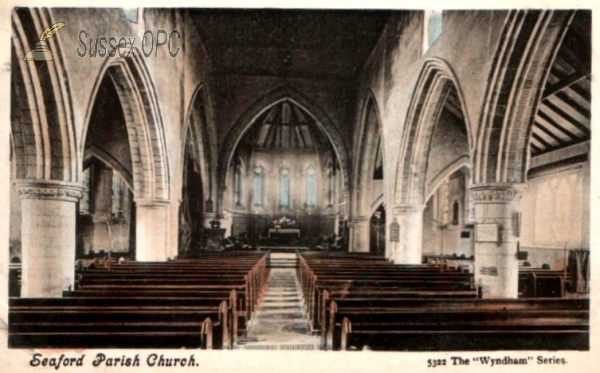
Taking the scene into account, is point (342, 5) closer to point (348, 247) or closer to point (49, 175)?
point (49, 175)

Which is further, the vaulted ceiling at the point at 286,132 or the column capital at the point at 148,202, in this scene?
the vaulted ceiling at the point at 286,132

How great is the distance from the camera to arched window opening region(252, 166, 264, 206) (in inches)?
1281

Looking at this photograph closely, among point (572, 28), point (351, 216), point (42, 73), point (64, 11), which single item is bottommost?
point (351, 216)

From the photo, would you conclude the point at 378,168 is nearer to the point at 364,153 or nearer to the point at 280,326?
the point at 364,153

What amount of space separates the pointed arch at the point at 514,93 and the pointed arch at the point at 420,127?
268 centimetres

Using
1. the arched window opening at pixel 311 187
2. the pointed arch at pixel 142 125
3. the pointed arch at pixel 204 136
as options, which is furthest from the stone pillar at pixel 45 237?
the arched window opening at pixel 311 187

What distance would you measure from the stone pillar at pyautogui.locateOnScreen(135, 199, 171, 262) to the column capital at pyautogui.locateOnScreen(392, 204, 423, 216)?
704 centimetres

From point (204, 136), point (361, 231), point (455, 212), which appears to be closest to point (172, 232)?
point (204, 136)

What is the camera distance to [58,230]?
7.76 m

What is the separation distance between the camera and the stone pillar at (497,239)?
8711 mm

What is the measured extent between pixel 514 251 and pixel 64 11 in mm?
8047

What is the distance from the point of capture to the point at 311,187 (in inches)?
1299

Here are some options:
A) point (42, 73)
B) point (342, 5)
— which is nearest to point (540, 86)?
point (342, 5)

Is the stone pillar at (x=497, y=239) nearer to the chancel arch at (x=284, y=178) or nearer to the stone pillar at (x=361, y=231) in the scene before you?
the stone pillar at (x=361, y=231)
